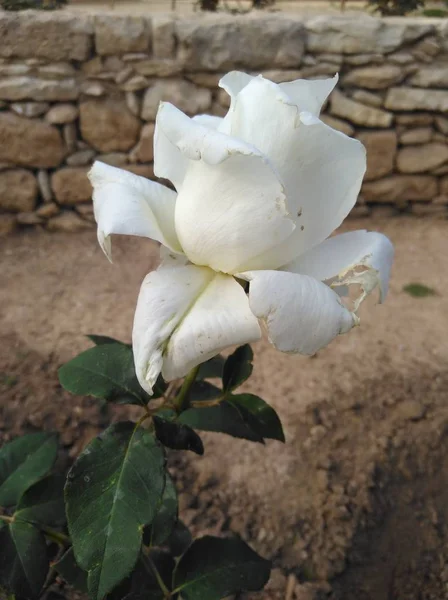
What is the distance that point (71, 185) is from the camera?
292 centimetres

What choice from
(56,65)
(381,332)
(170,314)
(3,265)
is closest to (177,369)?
(170,314)

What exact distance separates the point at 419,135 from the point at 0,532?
3.03m

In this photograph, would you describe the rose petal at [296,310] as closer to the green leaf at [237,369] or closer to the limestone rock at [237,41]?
the green leaf at [237,369]

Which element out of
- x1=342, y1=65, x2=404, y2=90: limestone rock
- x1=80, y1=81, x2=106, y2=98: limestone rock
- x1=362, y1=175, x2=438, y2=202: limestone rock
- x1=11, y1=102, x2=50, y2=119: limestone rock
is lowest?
x1=362, y1=175, x2=438, y2=202: limestone rock

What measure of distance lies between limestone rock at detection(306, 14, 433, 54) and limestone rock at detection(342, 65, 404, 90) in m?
0.09

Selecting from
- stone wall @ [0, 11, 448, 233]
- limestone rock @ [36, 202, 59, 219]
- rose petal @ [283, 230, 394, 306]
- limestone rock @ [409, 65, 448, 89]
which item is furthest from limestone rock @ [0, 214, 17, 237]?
rose petal @ [283, 230, 394, 306]

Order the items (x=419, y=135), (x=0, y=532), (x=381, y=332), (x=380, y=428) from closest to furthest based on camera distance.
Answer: (x=0, y=532)
(x=380, y=428)
(x=381, y=332)
(x=419, y=135)

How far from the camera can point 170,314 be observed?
1.83ft

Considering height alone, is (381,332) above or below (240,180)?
below

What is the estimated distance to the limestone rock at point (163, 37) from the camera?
104 inches

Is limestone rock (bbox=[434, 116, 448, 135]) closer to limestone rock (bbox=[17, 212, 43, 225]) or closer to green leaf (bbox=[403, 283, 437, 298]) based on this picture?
green leaf (bbox=[403, 283, 437, 298])

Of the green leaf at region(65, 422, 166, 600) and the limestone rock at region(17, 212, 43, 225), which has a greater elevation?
the green leaf at region(65, 422, 166, 600)

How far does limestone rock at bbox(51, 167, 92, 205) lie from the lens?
2.89 metres

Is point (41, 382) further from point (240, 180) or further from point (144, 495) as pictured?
point (240, 180)
